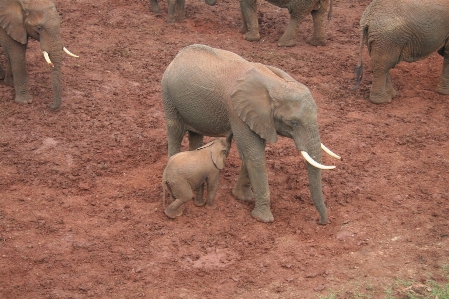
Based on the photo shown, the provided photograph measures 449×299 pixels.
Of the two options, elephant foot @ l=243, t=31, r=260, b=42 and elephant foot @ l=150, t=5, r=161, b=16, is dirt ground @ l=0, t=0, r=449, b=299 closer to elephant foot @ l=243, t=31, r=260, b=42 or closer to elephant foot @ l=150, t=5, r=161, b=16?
elephant foot @ l=243, t=31, r=260, b=42

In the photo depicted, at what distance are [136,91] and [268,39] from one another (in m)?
3.27

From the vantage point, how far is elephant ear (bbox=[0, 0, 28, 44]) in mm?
9656

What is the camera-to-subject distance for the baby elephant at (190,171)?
7.45 metres

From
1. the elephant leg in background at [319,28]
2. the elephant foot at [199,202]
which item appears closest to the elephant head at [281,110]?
the elephant foot at [199,202]

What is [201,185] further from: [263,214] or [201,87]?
[201,87]

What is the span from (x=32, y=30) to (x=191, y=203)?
364 cm

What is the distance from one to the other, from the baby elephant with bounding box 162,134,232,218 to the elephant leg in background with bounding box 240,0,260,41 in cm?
541

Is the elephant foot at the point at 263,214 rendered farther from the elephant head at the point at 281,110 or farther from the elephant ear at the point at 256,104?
the elephant ear at the point at 256,104

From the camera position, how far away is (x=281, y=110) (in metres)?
7.15

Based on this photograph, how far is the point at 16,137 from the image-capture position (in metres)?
9.50

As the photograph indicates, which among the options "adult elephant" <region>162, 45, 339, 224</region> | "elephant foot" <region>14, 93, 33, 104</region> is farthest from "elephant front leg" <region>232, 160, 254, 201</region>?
"elephant foot" <region>14, 93, 33, 104</region>

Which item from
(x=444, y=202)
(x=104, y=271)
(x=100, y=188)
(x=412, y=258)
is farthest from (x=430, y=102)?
(x=104, y=271)

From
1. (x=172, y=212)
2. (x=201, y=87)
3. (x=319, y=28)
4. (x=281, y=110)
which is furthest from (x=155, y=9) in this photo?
(x=281, y=110)

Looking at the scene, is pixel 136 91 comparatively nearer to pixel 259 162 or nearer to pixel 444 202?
pixel 259 162
